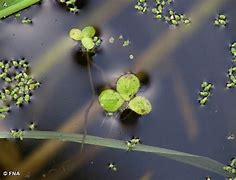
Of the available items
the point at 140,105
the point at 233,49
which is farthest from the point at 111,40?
the point at 233,49

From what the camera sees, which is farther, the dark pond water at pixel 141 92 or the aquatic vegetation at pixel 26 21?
the aquatic vegetation at pixel 26 21

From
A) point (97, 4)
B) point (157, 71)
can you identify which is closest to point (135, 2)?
point (97, 4)

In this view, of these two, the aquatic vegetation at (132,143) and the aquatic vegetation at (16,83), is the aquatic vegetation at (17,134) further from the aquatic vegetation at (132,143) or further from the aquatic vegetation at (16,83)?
the aquatic vegetation at (132,143)

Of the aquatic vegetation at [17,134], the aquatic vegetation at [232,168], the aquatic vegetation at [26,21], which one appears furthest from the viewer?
the aquatic vegetation at [26,21]

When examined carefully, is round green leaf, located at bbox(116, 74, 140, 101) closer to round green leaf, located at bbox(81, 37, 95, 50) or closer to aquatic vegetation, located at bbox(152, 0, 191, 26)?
round green leaf, located at bbox(81, 37, 95, 50)

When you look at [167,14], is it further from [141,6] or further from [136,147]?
[136,147]

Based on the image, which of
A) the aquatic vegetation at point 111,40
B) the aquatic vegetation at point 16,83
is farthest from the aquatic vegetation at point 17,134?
the aquatic vegetation at point 111,40

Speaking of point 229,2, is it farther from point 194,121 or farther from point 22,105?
point 22,105
